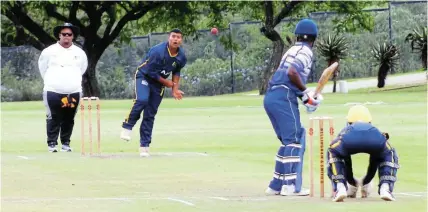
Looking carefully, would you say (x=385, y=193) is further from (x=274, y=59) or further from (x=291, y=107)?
(x=274, y=59)

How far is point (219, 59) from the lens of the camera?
6294 centimetres

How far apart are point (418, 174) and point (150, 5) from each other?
141ft

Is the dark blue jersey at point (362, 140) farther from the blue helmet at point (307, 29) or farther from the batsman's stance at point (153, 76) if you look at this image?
the batsman's stance at point (153, 76)

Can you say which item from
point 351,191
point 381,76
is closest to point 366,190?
point 351,191

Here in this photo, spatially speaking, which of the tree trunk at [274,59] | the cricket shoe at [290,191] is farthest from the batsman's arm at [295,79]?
the tree trunk at [274,59]

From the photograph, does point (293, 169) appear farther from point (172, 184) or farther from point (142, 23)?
point (142, 23)

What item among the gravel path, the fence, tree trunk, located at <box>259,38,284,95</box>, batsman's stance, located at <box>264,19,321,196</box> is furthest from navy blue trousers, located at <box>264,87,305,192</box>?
Answer: the fence

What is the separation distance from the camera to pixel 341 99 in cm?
4178

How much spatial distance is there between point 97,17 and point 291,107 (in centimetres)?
4639

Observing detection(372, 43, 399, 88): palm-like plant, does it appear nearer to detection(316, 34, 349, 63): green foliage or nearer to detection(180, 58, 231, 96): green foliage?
detection(316, 34, 349, 63): green foliage

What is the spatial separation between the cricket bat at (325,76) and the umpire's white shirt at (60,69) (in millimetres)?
6940

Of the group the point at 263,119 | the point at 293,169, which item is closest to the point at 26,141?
the point at 263,119

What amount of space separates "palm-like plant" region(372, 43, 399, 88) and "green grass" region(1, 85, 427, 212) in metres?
22.6

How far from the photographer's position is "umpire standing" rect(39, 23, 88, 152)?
19.5m
